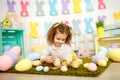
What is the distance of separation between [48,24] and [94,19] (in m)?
0.62

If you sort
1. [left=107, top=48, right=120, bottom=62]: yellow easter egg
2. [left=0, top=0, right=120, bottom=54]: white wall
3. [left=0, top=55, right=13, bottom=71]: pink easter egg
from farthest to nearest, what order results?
[left=0, top=0, right=120, bottom=54]: white wall, [left=107, top=48, right=120, bottom=62]: yellow easter egg, [left=0, top=55, right=13, bottom=71]: pink easter egg

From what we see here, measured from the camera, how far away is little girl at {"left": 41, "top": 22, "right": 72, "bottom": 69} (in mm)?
1433

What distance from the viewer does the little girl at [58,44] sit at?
143 centimetres

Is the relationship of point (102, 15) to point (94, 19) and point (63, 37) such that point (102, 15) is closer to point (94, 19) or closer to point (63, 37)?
point (94, 19)

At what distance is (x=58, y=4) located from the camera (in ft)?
8.71

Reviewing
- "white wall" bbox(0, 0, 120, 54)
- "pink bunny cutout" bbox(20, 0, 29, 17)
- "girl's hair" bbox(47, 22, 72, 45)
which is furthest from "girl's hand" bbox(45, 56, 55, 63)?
"pink bunny cutout" bbox(20, 0, 29, 17)

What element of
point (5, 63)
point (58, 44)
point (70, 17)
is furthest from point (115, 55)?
point (70, 17)

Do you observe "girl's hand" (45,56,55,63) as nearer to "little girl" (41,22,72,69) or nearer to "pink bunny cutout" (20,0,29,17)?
"little girl" (41,22,72,69)

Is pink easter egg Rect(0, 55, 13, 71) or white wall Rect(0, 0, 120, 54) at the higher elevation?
white wall Rect(0, 0, 120, 54)

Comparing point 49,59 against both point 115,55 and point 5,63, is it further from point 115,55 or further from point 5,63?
point 115,55

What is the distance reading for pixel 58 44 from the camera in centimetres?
154

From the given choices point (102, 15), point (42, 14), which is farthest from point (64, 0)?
point (102, 15)

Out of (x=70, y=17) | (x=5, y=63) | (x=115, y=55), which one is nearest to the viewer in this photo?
(x=5, y=63)

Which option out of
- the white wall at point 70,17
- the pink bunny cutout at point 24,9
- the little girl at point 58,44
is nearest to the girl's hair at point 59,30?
the little girl at point 58,44
